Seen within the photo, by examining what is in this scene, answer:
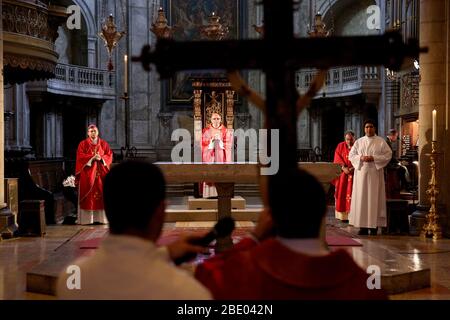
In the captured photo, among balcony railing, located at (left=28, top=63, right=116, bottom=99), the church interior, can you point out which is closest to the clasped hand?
the church interior

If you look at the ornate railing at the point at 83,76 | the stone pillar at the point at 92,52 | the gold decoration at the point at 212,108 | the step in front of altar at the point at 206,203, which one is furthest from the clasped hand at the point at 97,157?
the stone pillar at the point at 92,52

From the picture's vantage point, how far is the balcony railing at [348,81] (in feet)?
65.5

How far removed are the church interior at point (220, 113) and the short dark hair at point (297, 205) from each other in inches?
11.3

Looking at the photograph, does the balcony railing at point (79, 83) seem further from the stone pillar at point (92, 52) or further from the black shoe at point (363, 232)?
the black shoe at point (363, 232)

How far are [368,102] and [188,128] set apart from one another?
20.2 ft

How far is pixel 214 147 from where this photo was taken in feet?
44.5

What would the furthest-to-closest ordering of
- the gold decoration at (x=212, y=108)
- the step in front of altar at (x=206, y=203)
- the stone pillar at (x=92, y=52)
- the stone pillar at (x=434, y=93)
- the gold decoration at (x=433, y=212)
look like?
the stone pillar at (x=92, y=52)
the gold decoration at (x=212, y=108)
the step in front of altar at (x=206, y=203)
the stone pillar at (x=434, y=93)
the gold decoration at (x=433, y=212)

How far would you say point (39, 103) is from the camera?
21828mm

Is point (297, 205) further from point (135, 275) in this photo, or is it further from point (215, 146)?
point (215, 146)

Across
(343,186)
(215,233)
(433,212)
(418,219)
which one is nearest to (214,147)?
(343,186)

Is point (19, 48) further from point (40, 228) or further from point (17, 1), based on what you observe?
point (40, 228)

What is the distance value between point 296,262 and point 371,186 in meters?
9.28

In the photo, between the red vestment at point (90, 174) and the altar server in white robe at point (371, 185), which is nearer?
the altar server in white robe at point (371, 185)
